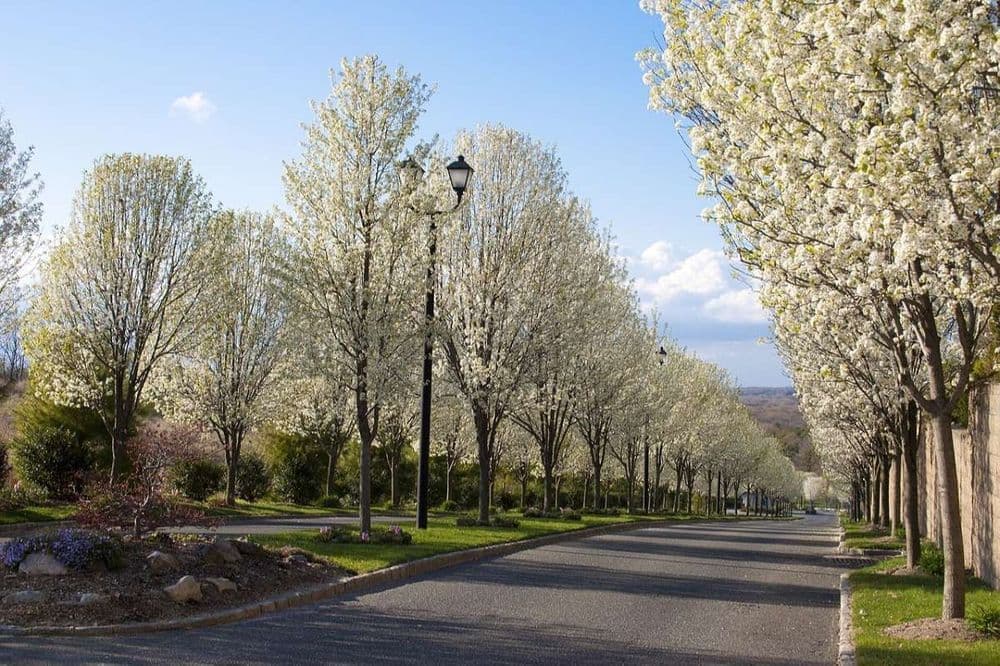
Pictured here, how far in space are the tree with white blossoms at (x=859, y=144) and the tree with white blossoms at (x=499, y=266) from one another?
13.1 m

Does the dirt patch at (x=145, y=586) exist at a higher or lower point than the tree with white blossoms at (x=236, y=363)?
lower

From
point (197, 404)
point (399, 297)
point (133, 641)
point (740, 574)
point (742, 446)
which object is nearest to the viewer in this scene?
point (133, 641)

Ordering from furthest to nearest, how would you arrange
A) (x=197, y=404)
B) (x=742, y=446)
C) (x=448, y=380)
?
(x=742, y=446), (x=197, y=404), (x=448, y=380)

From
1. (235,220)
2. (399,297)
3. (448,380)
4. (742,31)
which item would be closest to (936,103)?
(742,31)

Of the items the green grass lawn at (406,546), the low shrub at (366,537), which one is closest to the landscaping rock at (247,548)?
the green grass lawn at (406,546)

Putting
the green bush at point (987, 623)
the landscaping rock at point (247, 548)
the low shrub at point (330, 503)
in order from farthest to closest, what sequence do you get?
the low shrub at point (330, 503), the landscaping rock at point (247, 548), the green bush at point (987, 623)

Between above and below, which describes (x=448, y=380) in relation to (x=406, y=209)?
below

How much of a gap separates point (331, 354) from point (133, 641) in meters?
10.2

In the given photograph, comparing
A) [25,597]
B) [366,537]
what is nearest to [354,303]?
[366,537]

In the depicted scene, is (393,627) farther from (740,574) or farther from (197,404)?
(197,404)

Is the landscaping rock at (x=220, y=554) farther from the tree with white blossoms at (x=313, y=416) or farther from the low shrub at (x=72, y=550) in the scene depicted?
the tree with white blossoms at (x=313, y=416)

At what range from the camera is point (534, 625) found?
1056cm

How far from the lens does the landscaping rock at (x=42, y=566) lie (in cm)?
1075

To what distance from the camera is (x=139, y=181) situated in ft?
86.7
